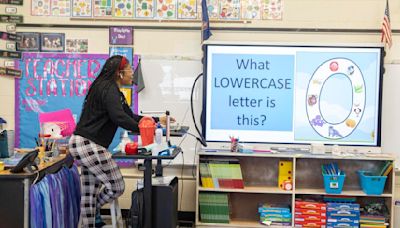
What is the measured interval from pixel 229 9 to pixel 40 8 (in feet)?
6.13

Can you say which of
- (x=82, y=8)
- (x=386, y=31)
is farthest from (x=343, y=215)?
(x=82, y=8)

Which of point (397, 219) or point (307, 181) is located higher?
point (307, 181)

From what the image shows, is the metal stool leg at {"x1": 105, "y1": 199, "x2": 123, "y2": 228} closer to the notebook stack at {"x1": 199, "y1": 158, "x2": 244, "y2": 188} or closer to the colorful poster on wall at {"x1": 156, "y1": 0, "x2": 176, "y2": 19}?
the notebook stack at {"x1": 199, "y1": 158, "x2": 244, "y2": 188}

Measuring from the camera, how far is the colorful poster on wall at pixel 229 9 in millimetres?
4051

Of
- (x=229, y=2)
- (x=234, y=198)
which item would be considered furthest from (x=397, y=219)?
(x=229, y=2)

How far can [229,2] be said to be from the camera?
405 cm

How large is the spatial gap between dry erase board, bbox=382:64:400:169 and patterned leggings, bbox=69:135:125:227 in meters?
2.53

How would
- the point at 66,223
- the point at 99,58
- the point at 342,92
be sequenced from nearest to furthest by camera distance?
the point at 66,223
the point at 342,92
the point at 99,58

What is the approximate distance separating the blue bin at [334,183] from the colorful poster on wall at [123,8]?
2409 mm

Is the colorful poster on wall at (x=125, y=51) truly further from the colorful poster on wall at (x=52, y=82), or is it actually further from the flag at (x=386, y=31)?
the flag at (x=386, y=31)

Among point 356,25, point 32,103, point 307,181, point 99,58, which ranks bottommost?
point 307,181

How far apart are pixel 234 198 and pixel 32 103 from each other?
7.23 ft

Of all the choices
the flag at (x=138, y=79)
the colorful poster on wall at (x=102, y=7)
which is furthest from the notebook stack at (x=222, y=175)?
the colorful poster on wall at (x=102, y=7)

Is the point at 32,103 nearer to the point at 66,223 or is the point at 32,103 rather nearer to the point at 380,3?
the point at 66,223
